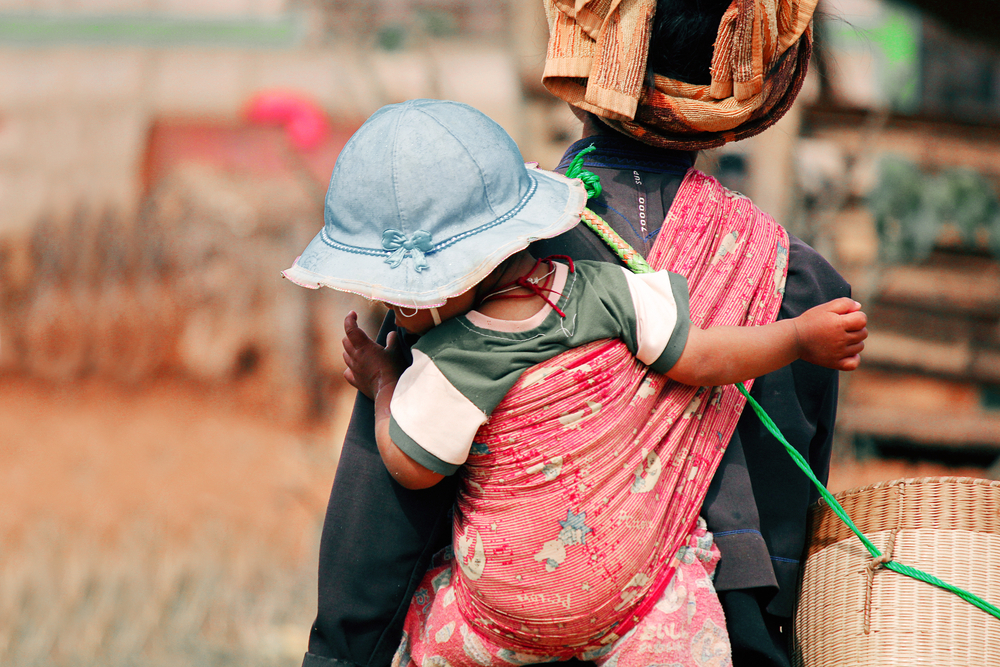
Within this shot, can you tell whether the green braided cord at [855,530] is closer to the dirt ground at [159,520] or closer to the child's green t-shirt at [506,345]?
the child's green t-shirt at [506,345]

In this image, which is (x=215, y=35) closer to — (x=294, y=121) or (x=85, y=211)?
(x=294, y=121)

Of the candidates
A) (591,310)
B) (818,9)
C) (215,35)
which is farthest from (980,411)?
(215,35)

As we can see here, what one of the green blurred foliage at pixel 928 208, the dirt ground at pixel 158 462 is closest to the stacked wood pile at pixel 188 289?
the dirt ground at pixel 158 462

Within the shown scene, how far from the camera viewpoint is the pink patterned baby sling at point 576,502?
51.2 inches

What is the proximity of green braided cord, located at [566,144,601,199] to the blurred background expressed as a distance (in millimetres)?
3755

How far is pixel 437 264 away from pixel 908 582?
2.83 ft

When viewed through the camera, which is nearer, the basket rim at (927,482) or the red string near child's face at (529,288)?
the red string near child's face at (529,288)

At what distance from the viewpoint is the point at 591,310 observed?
1.33 meters

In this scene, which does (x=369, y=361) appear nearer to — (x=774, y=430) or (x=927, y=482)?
(x=774, y=430)

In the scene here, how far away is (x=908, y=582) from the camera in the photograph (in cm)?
140

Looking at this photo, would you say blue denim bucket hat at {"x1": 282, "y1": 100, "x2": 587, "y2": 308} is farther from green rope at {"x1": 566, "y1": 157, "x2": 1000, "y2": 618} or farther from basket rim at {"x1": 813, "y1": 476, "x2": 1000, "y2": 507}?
basket rim at {"x1": 813, "y1": 476, "x2": 1000, "y2": 507}

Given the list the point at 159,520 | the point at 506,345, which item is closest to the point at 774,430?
the point at 506,345

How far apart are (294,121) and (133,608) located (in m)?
4.76

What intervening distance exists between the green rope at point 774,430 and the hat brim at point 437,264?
0.14 metres
